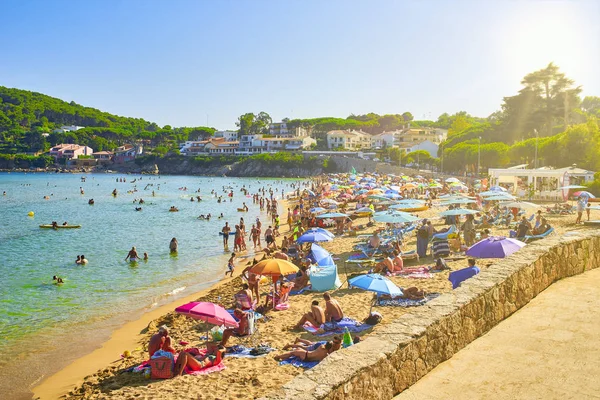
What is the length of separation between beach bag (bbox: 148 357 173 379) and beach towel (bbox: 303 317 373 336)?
264 centimetres

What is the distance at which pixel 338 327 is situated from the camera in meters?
8.99

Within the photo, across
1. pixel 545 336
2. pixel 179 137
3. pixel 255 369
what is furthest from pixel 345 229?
pixel 179 137

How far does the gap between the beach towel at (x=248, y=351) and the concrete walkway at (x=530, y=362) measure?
165 inches

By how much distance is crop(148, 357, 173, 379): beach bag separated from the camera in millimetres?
7832

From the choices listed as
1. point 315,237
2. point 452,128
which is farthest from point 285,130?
point 315,237

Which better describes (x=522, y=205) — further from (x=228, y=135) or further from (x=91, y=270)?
(x=228, y=135)

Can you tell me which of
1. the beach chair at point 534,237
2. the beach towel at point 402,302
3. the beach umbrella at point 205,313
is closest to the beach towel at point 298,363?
the beach umbrella at point 205,313

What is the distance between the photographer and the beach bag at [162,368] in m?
7.83

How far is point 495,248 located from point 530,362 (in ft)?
19.7

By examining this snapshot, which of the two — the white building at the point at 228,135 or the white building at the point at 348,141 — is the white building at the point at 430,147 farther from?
the white building at the point at 228,135

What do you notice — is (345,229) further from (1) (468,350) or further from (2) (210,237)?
(1) (468,350)

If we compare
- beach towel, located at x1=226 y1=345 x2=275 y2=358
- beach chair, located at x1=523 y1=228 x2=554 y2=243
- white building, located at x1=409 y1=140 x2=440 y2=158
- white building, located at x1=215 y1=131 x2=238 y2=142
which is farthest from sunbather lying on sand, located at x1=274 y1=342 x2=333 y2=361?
white building, located at x1=215 y1=131 x2=238 y2=142

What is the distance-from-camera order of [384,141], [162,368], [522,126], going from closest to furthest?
1. [162,368]
2. [522,126]
3. [384,141]

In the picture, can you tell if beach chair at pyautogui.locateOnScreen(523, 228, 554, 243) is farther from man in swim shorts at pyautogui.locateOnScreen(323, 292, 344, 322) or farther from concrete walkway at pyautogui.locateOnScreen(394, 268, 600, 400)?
concrete walkway at pyautogui.locateOnScreen(394, 268, 600, 400)
